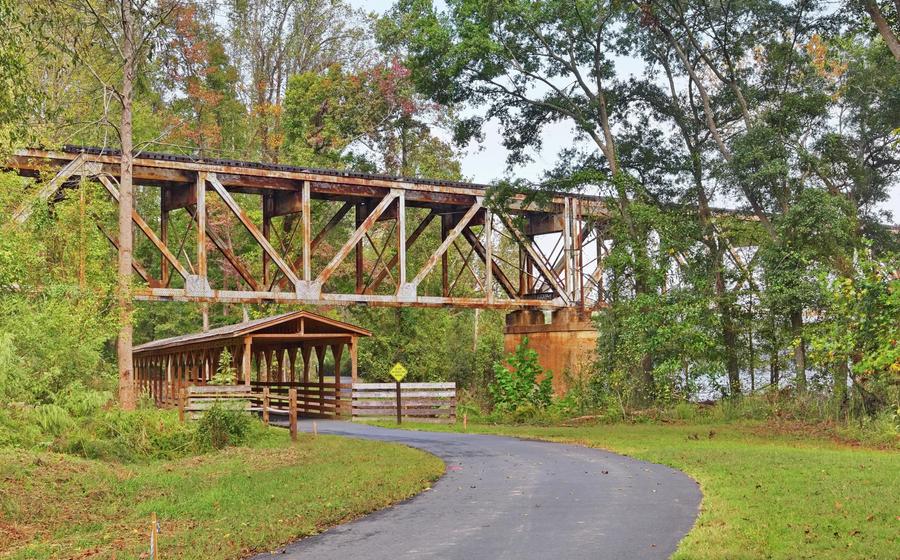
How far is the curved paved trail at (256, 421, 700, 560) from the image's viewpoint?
36.1 feet

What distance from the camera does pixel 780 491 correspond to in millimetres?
14492

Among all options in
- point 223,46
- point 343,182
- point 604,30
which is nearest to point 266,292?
point 343,182

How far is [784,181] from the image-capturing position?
96.1 ft

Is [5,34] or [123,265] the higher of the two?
[5,34]

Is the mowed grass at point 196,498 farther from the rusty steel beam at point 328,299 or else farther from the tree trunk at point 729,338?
the tree trunk at point 729,338

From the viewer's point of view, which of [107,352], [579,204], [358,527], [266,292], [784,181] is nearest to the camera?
[358,527]

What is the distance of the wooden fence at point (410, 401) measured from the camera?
3369 cm

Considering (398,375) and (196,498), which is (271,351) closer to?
(398,375)

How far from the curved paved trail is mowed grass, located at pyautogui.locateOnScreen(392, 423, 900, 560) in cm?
52

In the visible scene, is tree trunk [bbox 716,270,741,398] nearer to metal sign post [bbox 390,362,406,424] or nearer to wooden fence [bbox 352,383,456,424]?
wooden fence [bbox 352,383,456,424]

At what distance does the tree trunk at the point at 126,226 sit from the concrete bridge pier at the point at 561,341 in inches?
673

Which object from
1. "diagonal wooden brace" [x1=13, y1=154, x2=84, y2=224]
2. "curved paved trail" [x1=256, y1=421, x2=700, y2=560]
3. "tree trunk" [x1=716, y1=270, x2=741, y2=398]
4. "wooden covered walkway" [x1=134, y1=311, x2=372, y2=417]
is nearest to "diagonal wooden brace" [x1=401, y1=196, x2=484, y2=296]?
"wooden covered walkway" [x1=134, y1=311, x2=372, y2=417]

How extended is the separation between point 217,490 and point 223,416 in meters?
6.77

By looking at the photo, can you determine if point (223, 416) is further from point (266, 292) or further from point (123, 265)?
point (266, 292)
